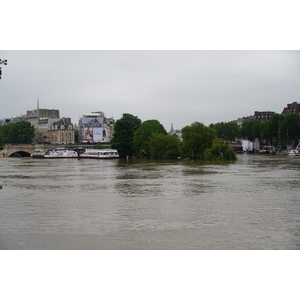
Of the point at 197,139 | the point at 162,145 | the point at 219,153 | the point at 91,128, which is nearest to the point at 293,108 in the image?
the point at 91,128

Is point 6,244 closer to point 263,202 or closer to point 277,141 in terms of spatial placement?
point 263,202

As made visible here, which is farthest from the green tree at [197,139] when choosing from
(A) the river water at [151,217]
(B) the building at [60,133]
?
(B) the building at [60,133]

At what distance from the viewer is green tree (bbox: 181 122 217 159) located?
57719 mm

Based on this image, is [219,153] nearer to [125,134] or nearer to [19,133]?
[125,134]

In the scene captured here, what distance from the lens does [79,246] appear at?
36.5 ft

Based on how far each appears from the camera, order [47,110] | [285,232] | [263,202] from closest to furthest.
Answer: [285,232] < [263,202] < [47,110]

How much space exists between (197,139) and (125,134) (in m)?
22.7

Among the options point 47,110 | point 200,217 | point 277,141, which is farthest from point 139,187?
point 47,110

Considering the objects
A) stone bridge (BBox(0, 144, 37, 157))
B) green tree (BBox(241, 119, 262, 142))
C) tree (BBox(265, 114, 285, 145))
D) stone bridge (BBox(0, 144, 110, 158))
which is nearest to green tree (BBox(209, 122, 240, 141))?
green tree (BBox(241, 119, 262, 142))

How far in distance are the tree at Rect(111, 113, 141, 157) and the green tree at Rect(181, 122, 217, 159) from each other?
2010 centimetres

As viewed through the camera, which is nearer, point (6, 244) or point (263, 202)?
point (6, 244)

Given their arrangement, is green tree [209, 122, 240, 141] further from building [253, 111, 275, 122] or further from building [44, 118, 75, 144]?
building [44, 118, 75, 144]

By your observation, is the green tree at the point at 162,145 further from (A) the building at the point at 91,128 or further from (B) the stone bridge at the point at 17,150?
(A) the building at the point at 91,128

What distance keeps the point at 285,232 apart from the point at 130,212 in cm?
538
